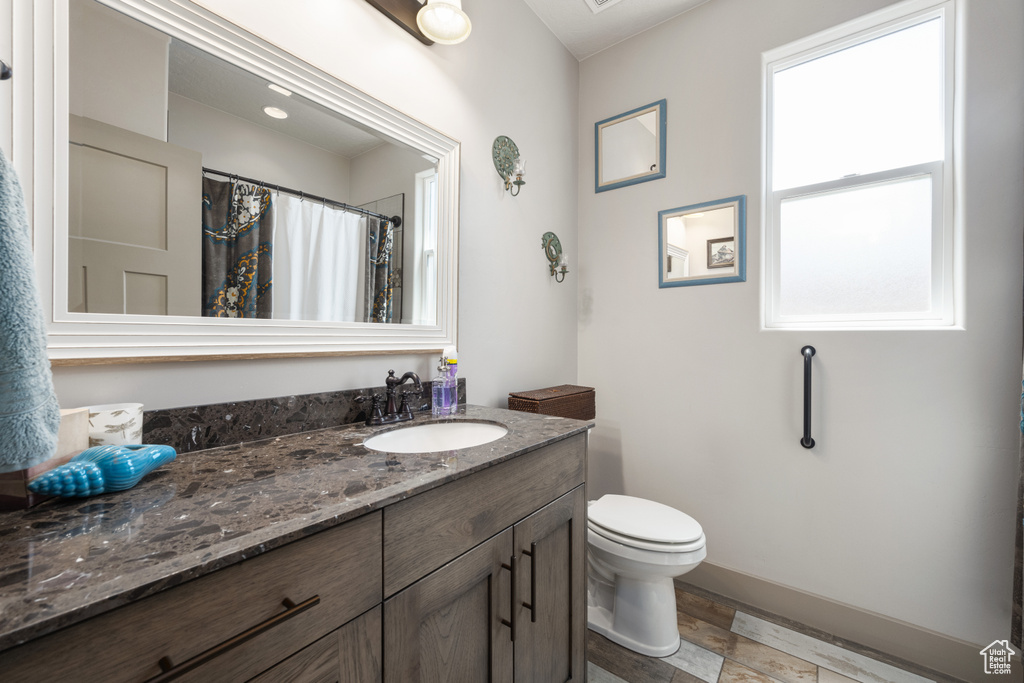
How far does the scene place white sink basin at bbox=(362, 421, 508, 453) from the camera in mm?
1243

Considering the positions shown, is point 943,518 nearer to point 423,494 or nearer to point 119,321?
point 423,494

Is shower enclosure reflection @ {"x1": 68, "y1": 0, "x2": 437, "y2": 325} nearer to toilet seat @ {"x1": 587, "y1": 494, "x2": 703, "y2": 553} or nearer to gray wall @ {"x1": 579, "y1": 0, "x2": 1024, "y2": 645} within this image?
toilet seat @ {"x1": 587, "y1": 494, "x2": 703, "y2": 553}

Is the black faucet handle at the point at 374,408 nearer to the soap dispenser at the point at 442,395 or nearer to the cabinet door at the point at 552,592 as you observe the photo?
the soap dispenser at the point at 442,395

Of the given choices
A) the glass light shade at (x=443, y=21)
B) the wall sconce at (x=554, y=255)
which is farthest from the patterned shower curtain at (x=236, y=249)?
the wall sconce at (x=554, y=255)

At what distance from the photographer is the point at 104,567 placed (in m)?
0.47

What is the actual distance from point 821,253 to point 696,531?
4.10 feet

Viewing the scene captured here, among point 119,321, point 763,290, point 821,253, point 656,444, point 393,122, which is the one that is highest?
point 393,122

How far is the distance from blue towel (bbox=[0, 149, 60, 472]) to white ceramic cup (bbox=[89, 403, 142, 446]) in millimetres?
261

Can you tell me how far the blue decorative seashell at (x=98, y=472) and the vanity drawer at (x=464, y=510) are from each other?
42 centimetres

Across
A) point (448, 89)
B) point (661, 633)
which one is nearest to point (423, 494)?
point (661, 633)

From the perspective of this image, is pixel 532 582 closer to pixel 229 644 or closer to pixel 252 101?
pixel 229 644

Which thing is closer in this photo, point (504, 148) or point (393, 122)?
point (393, 122)

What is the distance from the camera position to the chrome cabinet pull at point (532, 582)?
1.05m

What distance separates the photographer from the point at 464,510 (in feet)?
2.87
